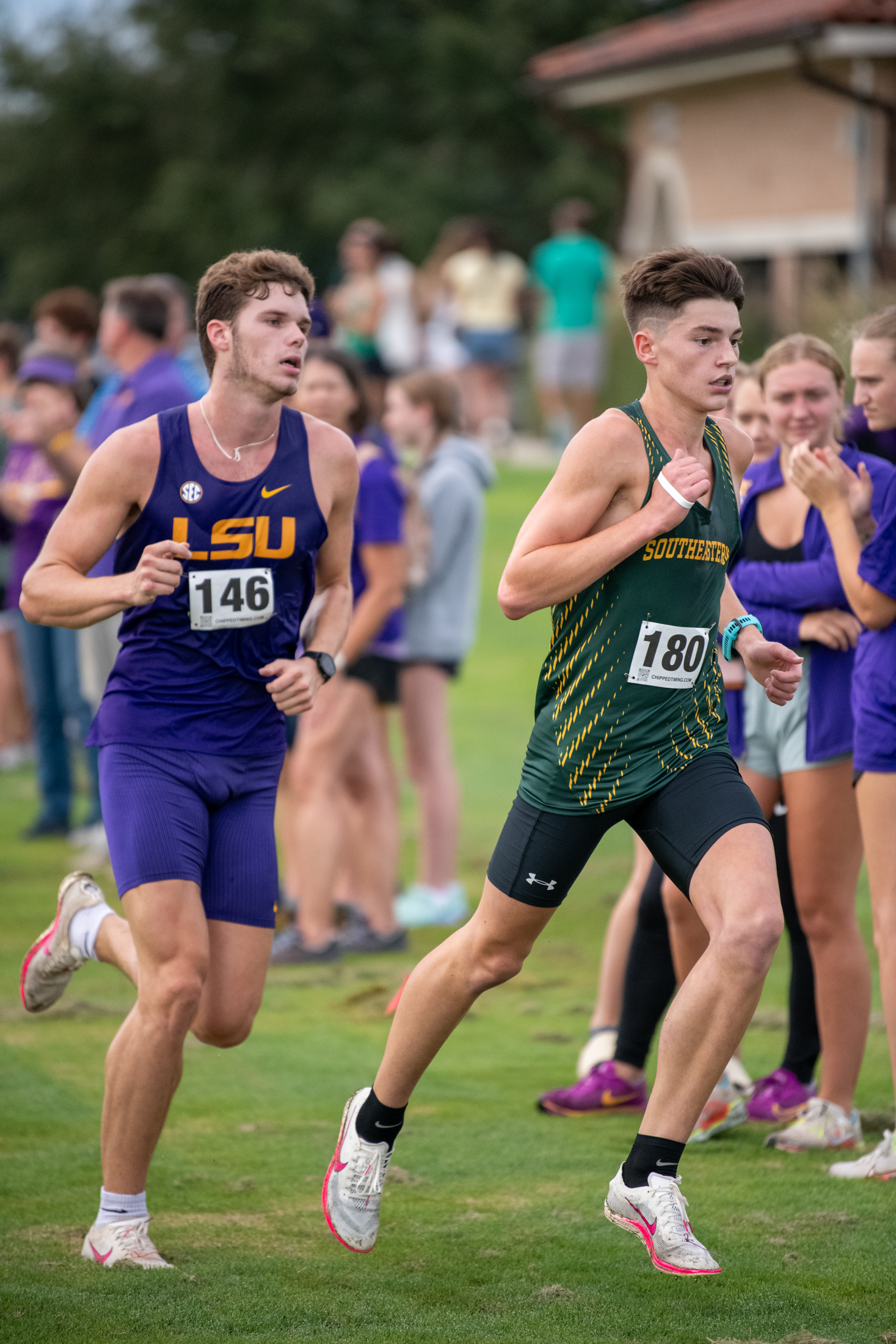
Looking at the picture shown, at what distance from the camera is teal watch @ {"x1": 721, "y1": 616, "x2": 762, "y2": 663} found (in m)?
4.18

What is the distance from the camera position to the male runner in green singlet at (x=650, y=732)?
12.3ft

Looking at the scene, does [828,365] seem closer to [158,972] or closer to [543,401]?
[158,972]

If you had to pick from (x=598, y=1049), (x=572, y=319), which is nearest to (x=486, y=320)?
(x=572, y=319)

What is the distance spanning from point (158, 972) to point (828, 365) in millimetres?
2557

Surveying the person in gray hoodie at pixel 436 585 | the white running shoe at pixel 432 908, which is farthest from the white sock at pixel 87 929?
the white running shoe at pixel 432 908

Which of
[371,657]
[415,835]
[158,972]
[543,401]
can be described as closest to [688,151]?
[543,401]

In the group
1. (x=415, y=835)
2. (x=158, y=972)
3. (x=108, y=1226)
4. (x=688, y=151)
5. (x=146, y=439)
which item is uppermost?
(x=688, y=151)

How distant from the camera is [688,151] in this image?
26516 millimetres

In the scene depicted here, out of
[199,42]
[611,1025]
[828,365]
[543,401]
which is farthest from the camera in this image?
[199,42]

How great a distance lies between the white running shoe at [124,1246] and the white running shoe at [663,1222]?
43.0 inches

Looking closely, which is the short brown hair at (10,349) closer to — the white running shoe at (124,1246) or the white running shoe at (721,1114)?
the white running shoe at (721,1114)

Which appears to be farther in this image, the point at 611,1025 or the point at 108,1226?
the point at 611,1025

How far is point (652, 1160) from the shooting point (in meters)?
3.73

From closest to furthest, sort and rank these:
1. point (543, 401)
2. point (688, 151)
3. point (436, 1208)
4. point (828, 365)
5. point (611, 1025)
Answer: point (436, 1208) < point (828, 365) < point (611, 1025) < point (543, 401) < point (688, 151)
